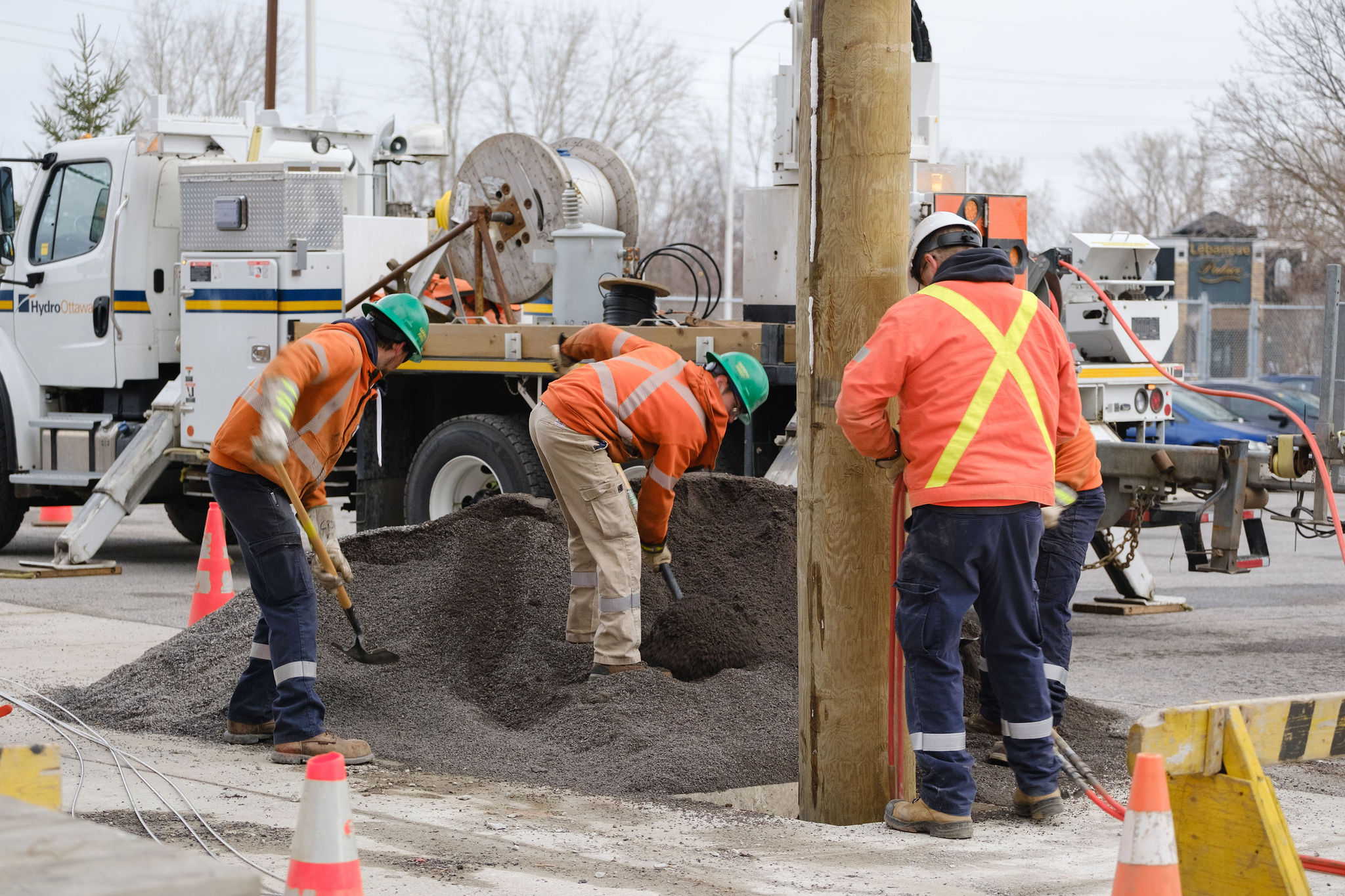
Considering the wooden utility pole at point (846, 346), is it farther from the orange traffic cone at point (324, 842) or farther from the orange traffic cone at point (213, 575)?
the orange traffic cone at point (213, 575)

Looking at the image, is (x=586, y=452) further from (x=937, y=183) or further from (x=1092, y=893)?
(x=937, y=183)

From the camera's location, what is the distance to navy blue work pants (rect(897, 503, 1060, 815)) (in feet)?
15.6

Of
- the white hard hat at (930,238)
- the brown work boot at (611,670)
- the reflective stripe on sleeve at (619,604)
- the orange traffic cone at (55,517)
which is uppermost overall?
the white hard hat at (930,238)

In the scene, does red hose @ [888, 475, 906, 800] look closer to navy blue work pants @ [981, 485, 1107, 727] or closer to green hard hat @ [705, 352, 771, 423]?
navy blue work pants @ [981, 485, 1107, 727]

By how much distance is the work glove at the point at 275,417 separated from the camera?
5516 mm

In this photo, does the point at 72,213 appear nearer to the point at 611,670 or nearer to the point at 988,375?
the point at 611,670

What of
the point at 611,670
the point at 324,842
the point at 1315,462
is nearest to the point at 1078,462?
the point at 611,670

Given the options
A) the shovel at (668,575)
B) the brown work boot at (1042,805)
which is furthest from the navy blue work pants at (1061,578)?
the shovel at (668,575)

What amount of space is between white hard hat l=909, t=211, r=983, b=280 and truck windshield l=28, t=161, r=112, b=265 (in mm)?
8696

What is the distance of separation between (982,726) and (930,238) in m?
2.29

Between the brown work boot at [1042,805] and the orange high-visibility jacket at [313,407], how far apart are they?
283 cm

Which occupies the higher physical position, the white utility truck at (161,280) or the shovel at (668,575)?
the white utility truck at (161,280)

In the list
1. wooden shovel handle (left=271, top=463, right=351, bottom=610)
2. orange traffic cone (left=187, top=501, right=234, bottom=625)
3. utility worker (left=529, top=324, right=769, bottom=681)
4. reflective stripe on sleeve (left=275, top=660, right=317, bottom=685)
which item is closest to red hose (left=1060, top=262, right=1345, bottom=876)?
utility worker (left=529, top=324, right=769, bottom=681)

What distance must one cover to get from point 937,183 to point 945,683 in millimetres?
5484
